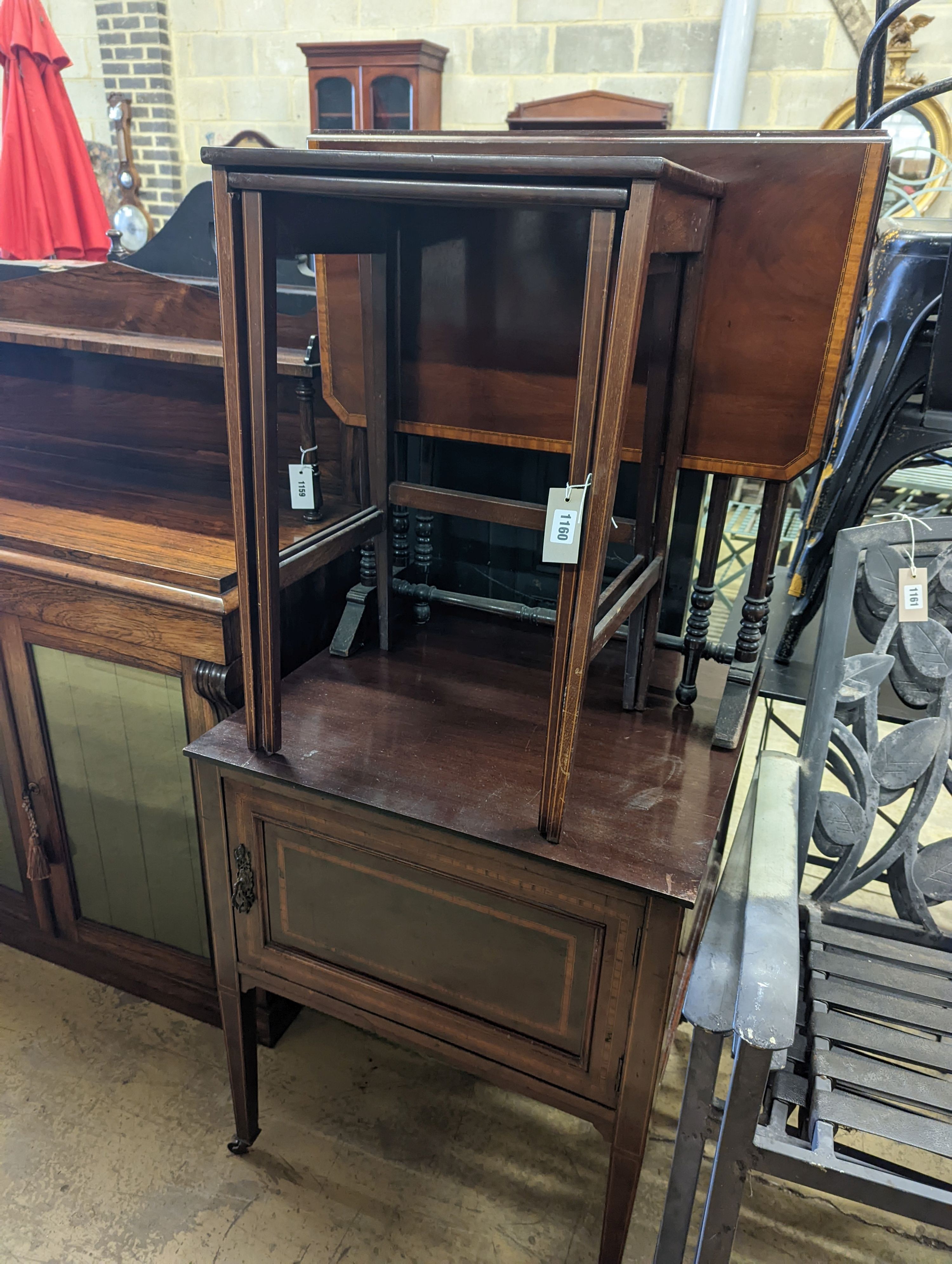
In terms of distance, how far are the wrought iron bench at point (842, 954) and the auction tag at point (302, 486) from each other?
90 centimetres

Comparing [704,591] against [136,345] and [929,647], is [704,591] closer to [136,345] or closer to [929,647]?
[929,647]

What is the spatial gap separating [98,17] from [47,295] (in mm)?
4747

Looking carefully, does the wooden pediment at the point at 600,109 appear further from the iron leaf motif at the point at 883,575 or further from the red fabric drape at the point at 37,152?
the iron leaf motif at the point at 883,575

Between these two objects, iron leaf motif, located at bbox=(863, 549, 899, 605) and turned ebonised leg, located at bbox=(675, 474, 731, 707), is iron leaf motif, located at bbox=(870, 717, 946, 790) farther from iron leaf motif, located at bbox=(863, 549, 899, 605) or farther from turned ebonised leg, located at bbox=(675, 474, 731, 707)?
turned ebonised leg, located at bbox=(675, 474, 731, 707)

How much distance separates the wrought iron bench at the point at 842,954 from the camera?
108 cm

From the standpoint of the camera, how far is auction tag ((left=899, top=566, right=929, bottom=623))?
1326mm

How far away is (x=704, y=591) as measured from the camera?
4.61 feet

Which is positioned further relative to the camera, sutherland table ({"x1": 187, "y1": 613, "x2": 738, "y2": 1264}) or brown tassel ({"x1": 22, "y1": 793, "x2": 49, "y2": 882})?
brown tassel ({"x1": 22, "y1": 793, "x2": 49, "y2": 882})

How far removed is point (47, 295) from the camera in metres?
1.85

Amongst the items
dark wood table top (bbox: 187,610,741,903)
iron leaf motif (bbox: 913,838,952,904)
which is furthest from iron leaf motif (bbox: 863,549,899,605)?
iron leaf motif (bbox: 913,838,952,904)

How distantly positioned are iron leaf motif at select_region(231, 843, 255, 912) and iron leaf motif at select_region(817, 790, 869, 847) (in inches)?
37.5

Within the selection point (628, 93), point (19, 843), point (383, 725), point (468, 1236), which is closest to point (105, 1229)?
point (468, 1236)

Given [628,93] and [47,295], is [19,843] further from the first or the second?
[628,93]

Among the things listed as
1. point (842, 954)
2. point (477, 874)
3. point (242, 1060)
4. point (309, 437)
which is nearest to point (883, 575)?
point (842, 954)
